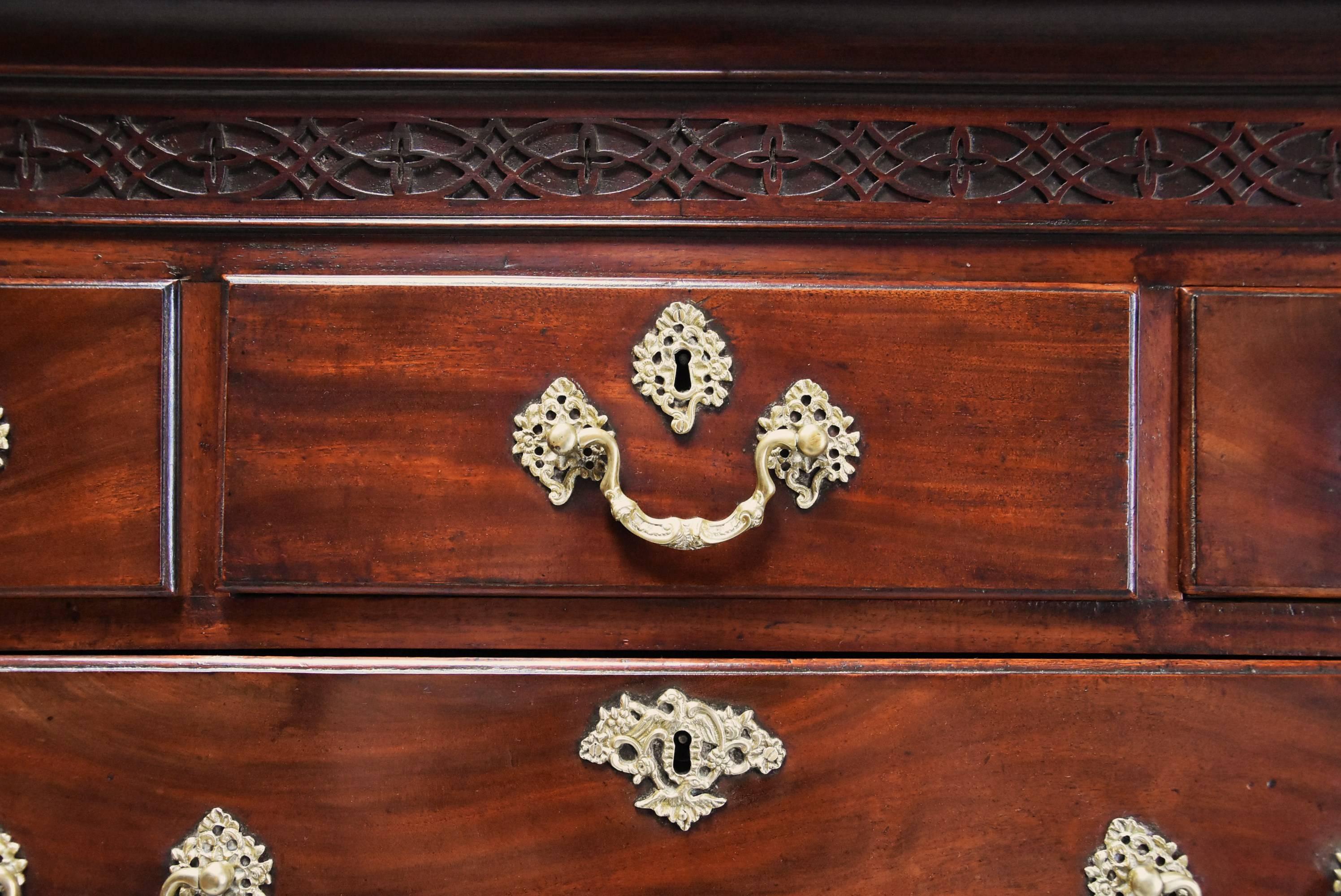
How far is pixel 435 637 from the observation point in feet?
1.82

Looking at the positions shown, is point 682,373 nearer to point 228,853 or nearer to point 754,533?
point 754,533

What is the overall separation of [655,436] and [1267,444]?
0.37 meters

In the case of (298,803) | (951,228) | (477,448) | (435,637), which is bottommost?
(298,803)

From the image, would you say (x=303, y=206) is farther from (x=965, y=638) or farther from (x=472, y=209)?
(x=965, y=638)

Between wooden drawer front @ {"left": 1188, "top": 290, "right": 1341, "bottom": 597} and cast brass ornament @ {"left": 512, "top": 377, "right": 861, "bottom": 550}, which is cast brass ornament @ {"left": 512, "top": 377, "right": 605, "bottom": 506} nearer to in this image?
cast brass ornament @ {"left": 512, "top": 377, "right": 861, "bottom": 550}

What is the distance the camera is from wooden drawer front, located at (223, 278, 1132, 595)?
54 centimetres

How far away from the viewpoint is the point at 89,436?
0.54m

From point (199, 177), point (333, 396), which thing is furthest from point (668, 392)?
point (199, 177)

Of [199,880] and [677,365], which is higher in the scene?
[677,365]

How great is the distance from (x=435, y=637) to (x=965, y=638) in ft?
1.09

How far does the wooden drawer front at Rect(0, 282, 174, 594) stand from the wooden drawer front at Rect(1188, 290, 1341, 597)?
25.0 inches

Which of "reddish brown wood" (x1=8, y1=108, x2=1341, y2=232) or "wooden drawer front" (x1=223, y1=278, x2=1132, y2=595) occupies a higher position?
"reddish brown wood" (x1=8, y1=108, x2=1341, y2=232)

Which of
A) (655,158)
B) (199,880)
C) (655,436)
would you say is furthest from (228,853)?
(655,158)

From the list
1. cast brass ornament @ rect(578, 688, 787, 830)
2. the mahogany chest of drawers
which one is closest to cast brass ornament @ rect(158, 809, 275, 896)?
the mahogany chest of drawers
